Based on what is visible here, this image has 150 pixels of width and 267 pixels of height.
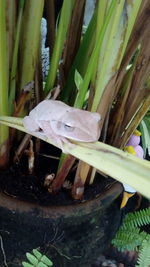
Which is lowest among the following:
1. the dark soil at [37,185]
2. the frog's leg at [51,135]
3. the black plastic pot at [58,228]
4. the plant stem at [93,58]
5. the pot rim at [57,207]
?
the black plastic pot at [58,228]

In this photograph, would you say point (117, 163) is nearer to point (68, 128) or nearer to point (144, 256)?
point (68, 128)

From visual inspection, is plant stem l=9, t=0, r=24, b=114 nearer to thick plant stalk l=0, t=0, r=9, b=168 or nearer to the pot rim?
thick plant stalk l=0, t=0, r=9, b=168

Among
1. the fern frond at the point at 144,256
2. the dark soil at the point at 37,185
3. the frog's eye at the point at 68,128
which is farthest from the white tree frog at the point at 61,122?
the fern frond at the point at 144,256

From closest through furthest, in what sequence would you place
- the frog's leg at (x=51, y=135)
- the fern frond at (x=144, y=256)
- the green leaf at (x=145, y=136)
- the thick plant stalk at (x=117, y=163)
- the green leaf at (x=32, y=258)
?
the thick plant stalk at (x=117, y=163) → the frog's leg at (x=51, y=135) → the green leaf at (x=32, y=258) → the fern frond at (x=144, y=256) → the green leaf at (x=145, y=136)

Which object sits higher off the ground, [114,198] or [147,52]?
[147,52]

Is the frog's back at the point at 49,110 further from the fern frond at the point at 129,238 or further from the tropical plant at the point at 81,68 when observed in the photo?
the fern frond at the point at 129,238

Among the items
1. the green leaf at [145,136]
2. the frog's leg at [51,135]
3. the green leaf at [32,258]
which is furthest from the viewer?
the green leaf at [145,136]

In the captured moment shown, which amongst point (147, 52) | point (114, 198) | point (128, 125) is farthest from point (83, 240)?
point (147, 52)

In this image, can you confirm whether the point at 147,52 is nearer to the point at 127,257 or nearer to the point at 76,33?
the point at 76,33
